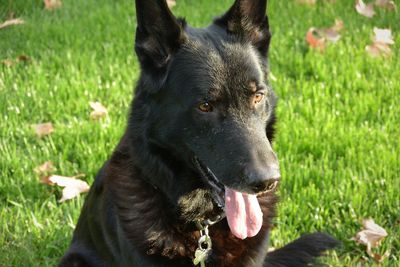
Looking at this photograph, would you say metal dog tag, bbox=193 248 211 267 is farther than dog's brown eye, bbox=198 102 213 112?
Yes

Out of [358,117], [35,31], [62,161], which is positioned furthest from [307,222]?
[35,31]

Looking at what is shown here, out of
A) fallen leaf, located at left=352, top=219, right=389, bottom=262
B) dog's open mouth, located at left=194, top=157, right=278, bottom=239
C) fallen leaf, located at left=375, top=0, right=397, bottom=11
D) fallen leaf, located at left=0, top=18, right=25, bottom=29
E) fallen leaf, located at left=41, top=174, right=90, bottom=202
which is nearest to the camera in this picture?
dog's open mouth, located at left=194, top=157, right=278, bottom=239

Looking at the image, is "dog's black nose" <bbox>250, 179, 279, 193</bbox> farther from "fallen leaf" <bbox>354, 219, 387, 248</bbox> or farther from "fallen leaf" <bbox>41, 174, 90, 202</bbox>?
"fallen leaf" <bbox>41, 174, 90, 202</bbox>

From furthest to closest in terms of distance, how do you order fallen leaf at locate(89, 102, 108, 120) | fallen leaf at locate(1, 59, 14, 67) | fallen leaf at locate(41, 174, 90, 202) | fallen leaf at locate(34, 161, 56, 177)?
1. fallen leaf at locate(1, 59, 14, 67)
2. fallen leaf at locate(89, 102, 108, 120)
3. fallen leaf at locate(34, 161, 56, 177)
4. fallen leaf at locate(41, 174, 90, 202)

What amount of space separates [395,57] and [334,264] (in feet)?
8.29

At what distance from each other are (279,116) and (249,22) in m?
1.83

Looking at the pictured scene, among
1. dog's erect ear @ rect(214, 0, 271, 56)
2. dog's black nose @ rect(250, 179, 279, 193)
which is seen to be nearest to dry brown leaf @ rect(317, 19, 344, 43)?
dog's erect ear @ rect(214, 0, 271, 56)

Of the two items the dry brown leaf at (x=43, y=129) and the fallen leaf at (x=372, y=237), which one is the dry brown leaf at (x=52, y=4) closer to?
the dry brown leaf at (x=43, y=129)

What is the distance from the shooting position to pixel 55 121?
4.96 meters

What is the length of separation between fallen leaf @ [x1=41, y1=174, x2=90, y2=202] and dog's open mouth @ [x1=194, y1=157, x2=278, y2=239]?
1425 millimetres

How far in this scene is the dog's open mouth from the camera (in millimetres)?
2969

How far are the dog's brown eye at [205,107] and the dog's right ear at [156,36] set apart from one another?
0.81 feet

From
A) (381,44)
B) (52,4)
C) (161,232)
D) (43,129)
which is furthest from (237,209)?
(52,4)

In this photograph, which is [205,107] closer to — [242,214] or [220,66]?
[220,66]
